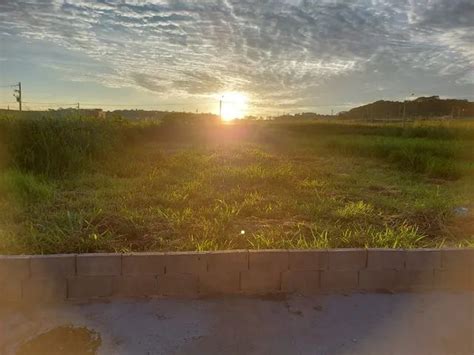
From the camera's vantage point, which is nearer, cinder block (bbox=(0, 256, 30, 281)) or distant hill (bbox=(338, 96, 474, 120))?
cinder block (bbox=(0, 256, 30, 281))

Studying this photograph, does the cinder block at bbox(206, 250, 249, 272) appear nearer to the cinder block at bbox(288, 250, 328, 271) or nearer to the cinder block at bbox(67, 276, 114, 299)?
the cinder block at bbox(288, 250, 328, 271)

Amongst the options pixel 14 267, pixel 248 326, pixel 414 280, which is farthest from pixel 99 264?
pixel 414 280

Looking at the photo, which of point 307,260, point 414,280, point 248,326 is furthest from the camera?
point 414,280

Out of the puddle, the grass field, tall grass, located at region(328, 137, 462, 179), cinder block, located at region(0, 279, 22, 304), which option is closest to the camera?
the puddle

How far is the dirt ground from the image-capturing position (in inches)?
80.0

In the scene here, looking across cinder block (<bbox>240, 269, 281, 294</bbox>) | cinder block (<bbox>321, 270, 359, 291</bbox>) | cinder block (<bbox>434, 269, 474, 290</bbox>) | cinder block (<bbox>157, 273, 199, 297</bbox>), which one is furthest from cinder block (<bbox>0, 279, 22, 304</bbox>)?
cinder block (<bbox>434, 269, 474, 290</bbox>)

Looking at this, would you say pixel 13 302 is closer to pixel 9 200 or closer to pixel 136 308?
pixel 136 308

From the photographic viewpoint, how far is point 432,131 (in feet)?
55.1

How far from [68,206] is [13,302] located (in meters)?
1.77

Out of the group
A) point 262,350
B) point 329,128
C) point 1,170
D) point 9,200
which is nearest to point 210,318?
point 262,350

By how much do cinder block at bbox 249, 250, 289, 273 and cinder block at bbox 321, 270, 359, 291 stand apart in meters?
0.27

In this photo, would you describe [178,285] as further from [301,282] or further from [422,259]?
[422,259]

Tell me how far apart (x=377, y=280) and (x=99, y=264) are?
175 centimetres

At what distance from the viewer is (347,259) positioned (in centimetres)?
267
